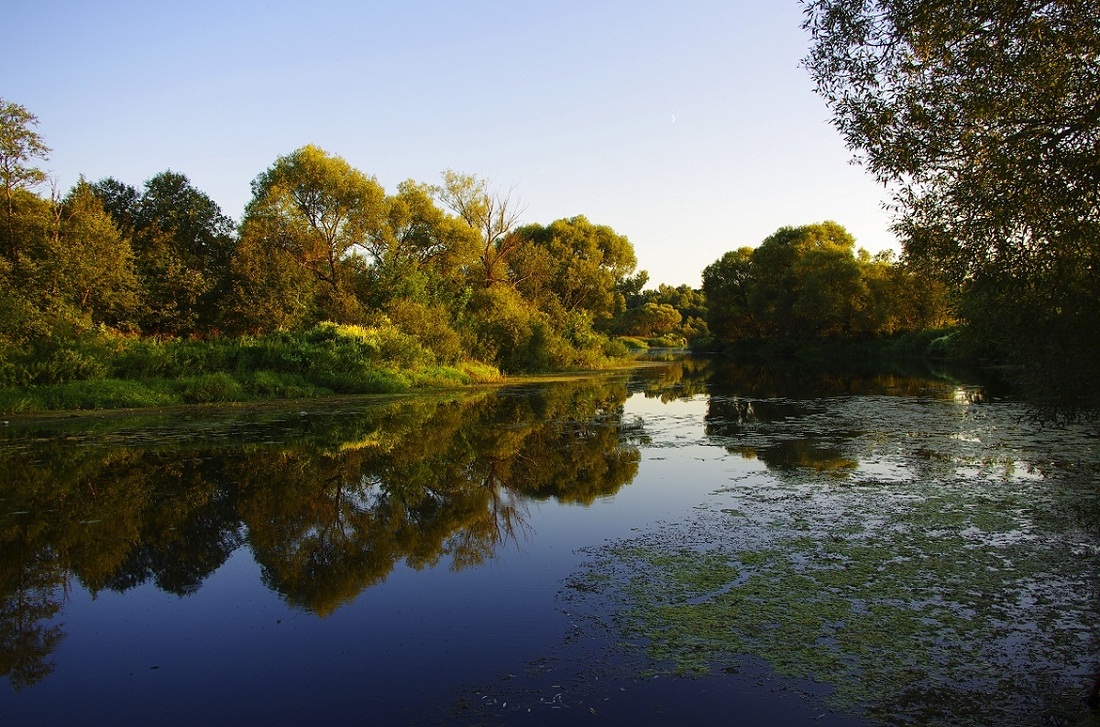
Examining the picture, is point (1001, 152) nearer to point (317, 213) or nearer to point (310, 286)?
point (310, 286)

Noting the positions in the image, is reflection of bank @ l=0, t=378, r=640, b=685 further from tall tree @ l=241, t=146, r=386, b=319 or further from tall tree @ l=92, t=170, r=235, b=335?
tall tree @ l=241, t=146, r=386, b=319

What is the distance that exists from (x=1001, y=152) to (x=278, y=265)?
29258 millimetres

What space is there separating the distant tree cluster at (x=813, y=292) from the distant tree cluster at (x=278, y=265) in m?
20.2

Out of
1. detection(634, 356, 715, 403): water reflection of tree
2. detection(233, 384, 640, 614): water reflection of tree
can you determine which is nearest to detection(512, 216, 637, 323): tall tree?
detection(634, 356, 715, 403): water reflection of tree

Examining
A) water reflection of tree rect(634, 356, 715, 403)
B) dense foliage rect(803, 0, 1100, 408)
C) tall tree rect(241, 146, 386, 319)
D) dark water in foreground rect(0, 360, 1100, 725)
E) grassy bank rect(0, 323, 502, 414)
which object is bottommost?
dark water in foreground rect(0, 360, 1100, 725)

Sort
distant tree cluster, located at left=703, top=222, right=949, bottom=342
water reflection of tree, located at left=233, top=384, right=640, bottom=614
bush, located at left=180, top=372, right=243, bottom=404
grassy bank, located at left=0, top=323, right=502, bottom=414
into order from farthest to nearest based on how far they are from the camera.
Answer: distant tree cluster, located at left=703, top=222, right=949, bottom=342 → bush, located at left=180, top=372, right=243, bottom=404 → grassy bank, located at left=0, top=323, right=502, bottom=414 → water reflection of tree, located at left=233, top=384, right=640, bottom=614

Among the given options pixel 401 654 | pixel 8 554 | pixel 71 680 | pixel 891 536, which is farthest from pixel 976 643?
pixel 8 554

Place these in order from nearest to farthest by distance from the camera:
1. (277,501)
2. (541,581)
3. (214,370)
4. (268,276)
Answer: (541,581), (277,501), (214,370), (268,276)

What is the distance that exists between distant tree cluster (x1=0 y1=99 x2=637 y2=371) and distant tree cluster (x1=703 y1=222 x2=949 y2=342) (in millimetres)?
20179

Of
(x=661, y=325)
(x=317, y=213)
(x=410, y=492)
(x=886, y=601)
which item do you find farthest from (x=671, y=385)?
(x=661, y=325)

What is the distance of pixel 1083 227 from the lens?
19.5ft

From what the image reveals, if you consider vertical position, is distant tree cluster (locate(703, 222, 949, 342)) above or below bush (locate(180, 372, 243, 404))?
above

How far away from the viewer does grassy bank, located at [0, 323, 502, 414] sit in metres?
20.4

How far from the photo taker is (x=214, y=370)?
24.5m
